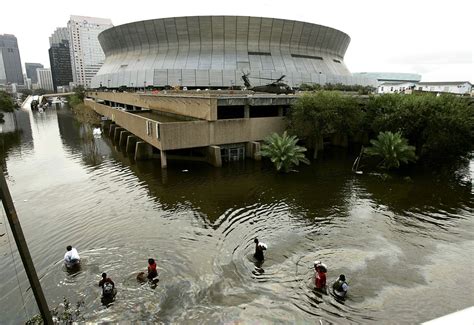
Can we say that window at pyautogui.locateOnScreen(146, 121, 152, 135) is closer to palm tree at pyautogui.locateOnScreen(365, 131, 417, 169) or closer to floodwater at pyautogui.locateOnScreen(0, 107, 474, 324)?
floodwater at pyautogui.locateOnScreen(0, 107, 474, 324)

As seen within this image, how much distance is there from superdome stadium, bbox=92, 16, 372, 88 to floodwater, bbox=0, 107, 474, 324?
54647 mm

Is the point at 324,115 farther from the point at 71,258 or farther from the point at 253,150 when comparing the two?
the point at 71,258

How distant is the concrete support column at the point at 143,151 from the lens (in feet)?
101

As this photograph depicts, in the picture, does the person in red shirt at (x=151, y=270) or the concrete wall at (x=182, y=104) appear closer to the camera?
the person in red shirt at (x=151, y=270)

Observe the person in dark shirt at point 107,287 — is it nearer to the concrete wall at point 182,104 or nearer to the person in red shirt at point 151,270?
the person in red shirt at point 151,270

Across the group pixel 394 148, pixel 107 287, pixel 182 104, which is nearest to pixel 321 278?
pixel 107 287

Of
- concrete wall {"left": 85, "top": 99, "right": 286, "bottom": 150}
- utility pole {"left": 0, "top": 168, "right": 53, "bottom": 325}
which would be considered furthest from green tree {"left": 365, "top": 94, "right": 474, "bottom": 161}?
utility pole {"left": 0, "top": 168, "right": 53, "bottom": 325}

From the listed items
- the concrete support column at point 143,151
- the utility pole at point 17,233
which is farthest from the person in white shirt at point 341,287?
the concrete support column at point 143,151

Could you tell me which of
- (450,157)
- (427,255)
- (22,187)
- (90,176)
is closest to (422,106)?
(450,157)

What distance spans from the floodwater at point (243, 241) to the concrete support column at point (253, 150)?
16.5 feet

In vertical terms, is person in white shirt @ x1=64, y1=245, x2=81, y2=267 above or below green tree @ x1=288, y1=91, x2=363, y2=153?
below

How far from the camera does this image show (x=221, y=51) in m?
79.6

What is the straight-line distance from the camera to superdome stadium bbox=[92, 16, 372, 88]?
76000mm

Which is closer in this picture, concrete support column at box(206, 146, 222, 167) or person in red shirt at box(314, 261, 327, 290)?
person in red shirt at box(314, 261, 327, 290)
